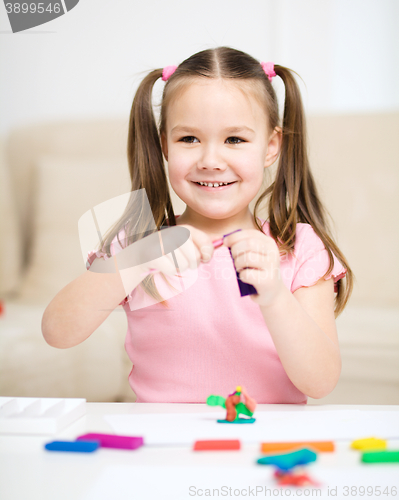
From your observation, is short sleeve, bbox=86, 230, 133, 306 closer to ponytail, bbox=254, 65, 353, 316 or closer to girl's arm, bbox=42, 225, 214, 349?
girl's arm, bbox=42, 225, 214, 349

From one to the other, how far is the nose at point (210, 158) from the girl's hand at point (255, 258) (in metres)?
0.20

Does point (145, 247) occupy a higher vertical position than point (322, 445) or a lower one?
higher

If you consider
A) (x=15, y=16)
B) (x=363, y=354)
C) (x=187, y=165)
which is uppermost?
(x=15, y=16)

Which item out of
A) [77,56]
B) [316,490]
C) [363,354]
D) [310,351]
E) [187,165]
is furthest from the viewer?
[77,56]

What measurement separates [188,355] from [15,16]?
0.94 meters

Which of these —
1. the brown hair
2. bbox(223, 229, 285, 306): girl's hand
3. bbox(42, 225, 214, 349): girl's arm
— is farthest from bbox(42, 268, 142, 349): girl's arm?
bbox(223, 229, 285, 306): girl's hand

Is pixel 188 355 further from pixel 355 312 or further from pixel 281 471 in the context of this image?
pixel 355 312

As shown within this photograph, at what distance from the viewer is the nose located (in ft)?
2.22

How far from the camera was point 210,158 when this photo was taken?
679 millimetres

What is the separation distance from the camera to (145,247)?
0.66 metres

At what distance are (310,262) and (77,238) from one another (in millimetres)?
722

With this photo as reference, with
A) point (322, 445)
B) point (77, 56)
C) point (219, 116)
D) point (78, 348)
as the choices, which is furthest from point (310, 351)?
point (77, 56)

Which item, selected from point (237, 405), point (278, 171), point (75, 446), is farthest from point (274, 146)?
point (75, 446)

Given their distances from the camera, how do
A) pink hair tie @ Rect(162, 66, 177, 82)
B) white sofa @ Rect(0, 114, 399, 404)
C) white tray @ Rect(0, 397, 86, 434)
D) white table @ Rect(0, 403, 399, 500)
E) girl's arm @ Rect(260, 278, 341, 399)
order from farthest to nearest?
white sofa @ Rect(0, 114, 399, 404) < pink hair tie @ Rect(162, 66, 177, 82) < girl's arm @ Rect(260, 278, 341, 399) < white tray @ Rect(0, 397, 86, 434) < white table @ Rect(0, 403, 399, 500)
